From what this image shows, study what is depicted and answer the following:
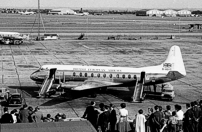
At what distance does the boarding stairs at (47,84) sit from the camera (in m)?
39.2

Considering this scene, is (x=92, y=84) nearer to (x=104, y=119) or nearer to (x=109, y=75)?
(x=109, y=75)

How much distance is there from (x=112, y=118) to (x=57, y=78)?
20665mm

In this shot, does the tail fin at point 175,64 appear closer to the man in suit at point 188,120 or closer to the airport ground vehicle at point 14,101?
the airport ground vehicle at point 14,101

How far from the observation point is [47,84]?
39.6 meters

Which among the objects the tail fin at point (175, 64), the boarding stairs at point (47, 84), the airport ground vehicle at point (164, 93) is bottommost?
the airport ground vehicle at point (164, 93)

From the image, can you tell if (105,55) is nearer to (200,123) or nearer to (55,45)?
(55,45)

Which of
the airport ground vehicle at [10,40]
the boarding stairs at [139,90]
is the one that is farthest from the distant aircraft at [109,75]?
the airport ground vehicle at [10,40]

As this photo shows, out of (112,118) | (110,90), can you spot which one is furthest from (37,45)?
(112,118)

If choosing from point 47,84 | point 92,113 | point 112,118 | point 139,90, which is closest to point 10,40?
point 47,84

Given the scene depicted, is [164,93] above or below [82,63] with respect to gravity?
above

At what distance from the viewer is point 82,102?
127 ft

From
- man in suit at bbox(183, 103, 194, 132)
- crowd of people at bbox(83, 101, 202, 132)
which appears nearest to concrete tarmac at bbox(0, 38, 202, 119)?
crowd of people at bbox(83, 101, 202, 132)

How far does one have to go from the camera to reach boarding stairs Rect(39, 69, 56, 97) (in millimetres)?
39156

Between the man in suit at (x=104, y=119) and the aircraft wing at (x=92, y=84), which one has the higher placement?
the man in suit at (x=104, y=119)
